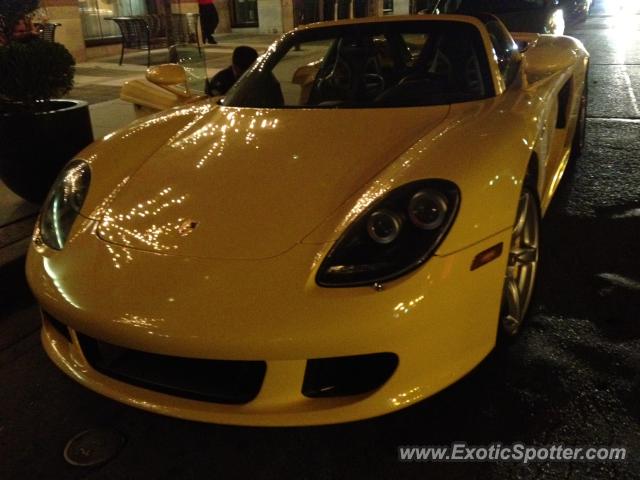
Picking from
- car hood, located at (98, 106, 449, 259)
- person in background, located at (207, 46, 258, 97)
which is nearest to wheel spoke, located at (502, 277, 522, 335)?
car hood, located at (98, 106, 449, 259)

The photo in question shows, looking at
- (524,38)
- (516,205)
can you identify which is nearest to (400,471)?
(516,205)

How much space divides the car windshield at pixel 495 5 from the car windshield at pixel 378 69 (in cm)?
560

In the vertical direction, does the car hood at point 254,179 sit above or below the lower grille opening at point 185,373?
above

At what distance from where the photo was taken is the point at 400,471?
203cm

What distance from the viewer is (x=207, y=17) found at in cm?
1582

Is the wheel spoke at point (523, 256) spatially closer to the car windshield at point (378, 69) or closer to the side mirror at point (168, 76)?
the car windshield at point (378, 69)

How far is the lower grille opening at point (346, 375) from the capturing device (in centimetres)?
188

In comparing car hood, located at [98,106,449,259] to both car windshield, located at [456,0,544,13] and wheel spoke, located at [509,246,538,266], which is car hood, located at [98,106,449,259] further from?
car windshield, located at [456,0,544,13]

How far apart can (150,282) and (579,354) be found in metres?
1.71

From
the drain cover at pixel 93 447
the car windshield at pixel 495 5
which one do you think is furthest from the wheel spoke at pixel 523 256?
the car windshield at pixel 495 5

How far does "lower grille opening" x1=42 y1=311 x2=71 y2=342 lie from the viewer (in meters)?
2.25

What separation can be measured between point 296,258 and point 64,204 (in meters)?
1.11

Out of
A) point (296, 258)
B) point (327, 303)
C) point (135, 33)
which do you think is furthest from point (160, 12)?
point (327, 303)

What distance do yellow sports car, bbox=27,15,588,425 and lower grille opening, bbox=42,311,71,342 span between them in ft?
0.04
